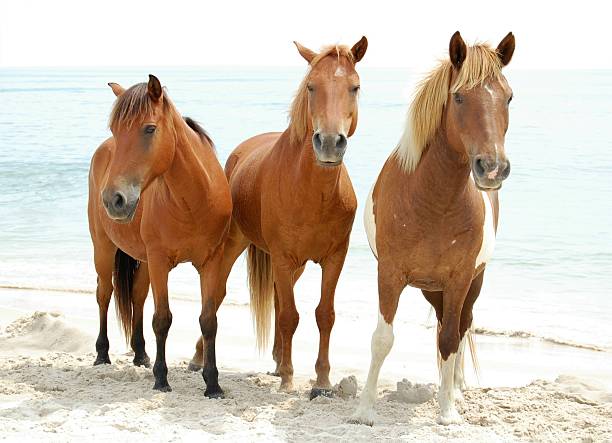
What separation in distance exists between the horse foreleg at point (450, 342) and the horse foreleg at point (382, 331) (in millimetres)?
242

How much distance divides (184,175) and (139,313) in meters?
1.39

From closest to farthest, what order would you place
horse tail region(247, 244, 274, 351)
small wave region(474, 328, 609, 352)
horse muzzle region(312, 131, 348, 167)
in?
horse muzzle region(312, 131, 348, 167)
horse tail region(247, 244, 274, 351)
small wave region(474, 328, 609, 352)

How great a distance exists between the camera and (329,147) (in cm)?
392

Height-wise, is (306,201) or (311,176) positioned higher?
(311,176)

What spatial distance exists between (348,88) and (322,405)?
1680 millimetres

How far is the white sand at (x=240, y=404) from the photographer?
13.1 feet

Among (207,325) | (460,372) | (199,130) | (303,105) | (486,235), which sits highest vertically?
(303,105)

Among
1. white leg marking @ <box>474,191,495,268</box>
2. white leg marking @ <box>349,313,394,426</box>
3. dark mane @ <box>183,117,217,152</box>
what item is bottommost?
white leg marking @ <box>349,313,394,426</box>

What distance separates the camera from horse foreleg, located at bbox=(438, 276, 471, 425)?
4.12m

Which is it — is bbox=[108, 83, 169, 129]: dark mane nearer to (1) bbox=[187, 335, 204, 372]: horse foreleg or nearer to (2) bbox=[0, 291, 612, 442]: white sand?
(2) bbox=[0, 291, 612, 442]: white sand

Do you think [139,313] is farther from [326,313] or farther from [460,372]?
[460,372]

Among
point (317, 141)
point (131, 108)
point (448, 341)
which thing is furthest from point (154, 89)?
point (448, 341)

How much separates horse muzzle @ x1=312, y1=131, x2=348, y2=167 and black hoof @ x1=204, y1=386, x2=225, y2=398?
152 centimetres

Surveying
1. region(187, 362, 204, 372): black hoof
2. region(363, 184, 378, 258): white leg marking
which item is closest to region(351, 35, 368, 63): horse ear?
region(363, 184, 378, 258): white leg marking
